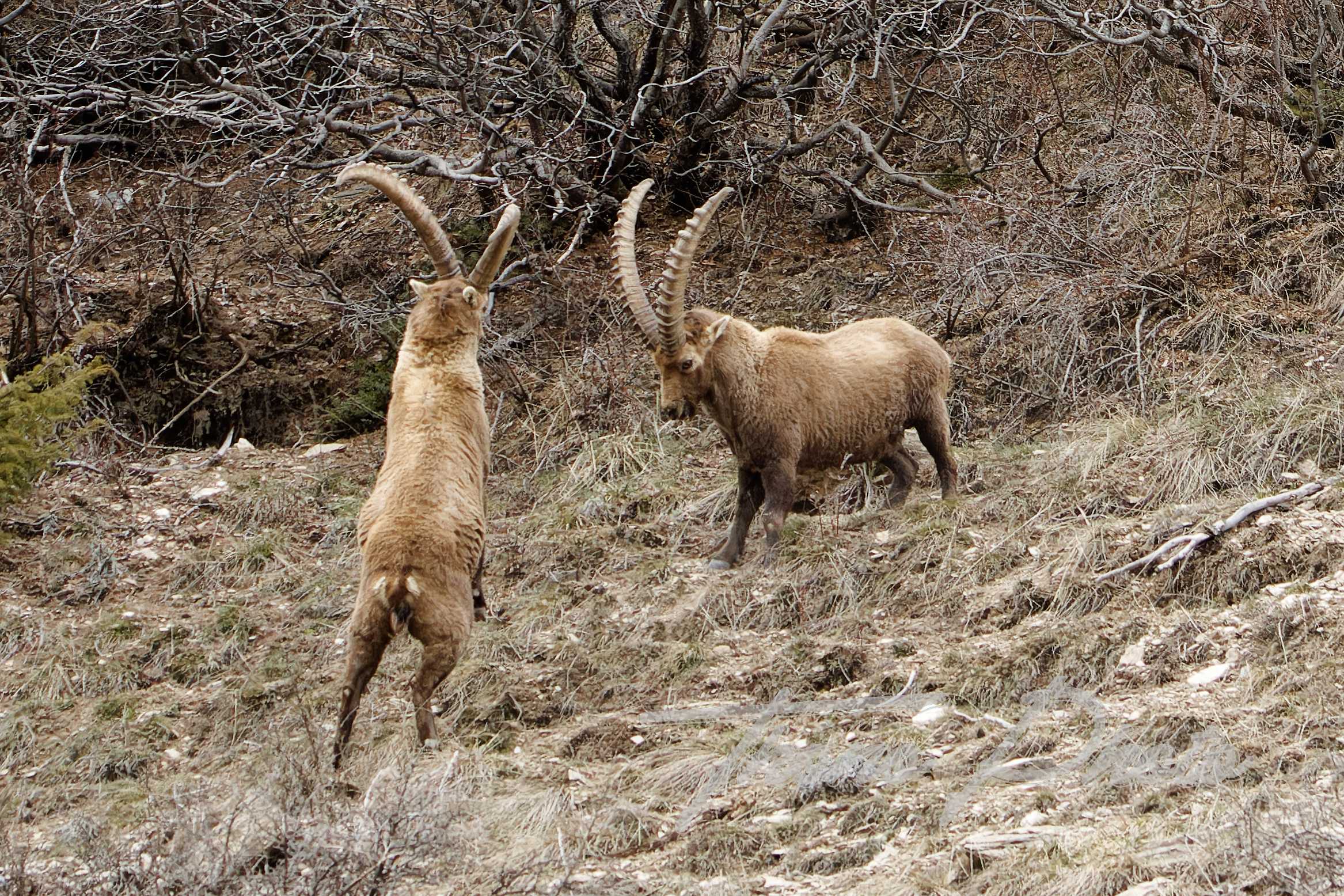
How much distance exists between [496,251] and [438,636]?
2.11 meters

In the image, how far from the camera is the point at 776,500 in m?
7.87

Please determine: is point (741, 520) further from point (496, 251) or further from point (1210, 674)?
point (1210, 674)

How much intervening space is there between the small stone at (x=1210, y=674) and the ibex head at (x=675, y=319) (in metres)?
3.03

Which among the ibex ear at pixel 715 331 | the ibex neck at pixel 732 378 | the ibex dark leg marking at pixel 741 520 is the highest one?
the ibex ear at pixel 715 331

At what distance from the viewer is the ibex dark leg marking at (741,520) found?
7.97 metres

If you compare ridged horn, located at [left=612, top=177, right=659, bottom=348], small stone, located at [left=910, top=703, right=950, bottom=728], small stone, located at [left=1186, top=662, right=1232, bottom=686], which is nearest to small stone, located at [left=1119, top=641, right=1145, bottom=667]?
small stone, located at [left=1186, top=662, right=1232, bottom=686]

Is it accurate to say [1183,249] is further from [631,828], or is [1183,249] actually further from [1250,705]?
[631,828]

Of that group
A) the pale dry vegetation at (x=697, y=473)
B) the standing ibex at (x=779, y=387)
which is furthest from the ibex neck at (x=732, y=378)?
the pale dry vegetation at (x=697, y=473)

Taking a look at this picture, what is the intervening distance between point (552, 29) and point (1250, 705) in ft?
26.2

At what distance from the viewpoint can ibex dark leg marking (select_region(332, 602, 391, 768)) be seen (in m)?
5.76

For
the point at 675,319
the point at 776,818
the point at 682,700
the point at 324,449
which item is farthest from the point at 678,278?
the point at 324,449

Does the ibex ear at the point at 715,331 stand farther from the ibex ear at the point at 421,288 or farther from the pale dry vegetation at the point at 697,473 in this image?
the ibex ear at the point at 421,288

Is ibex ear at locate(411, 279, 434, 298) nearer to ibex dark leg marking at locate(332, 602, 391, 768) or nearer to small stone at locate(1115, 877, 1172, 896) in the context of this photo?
ibex dark leg marking at locate(332, 602, 391, 768)

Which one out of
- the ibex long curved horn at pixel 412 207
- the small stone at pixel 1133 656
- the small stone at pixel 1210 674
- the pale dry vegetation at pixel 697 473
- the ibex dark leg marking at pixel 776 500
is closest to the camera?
the pale dry vegetation at pixel 697 473
